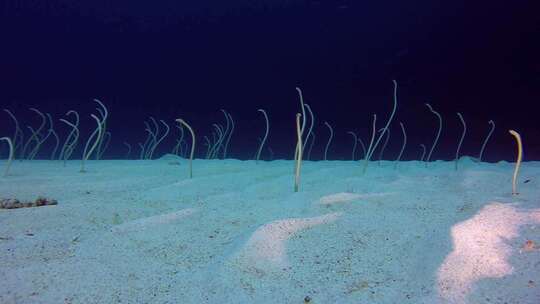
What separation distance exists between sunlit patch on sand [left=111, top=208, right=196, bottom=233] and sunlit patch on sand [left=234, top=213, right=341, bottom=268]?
60 centimetres

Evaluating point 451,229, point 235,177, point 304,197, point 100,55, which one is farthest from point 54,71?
point 451,229

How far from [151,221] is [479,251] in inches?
73.0

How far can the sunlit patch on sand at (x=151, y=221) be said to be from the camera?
2096mm

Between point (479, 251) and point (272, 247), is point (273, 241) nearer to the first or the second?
point (272, 247)

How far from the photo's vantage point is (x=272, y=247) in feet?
6.13

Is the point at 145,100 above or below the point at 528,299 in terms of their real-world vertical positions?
above

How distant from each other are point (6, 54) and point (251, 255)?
629 inches

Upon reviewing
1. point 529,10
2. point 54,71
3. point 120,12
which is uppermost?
point 120,12

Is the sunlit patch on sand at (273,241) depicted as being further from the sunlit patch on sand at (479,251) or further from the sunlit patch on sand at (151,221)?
the sunlit patch on sand at (479,251)

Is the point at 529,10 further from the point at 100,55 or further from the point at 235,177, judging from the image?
the point at 100,55

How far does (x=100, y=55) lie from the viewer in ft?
44.6

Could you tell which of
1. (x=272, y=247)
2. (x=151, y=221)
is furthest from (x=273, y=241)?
(x=151, y=221)

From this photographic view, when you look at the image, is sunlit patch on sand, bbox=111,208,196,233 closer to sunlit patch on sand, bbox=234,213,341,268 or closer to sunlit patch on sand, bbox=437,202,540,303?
sunlit patch on sand, bbox=234,213,341,268

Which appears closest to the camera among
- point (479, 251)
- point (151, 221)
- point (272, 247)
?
point (479, 251)
